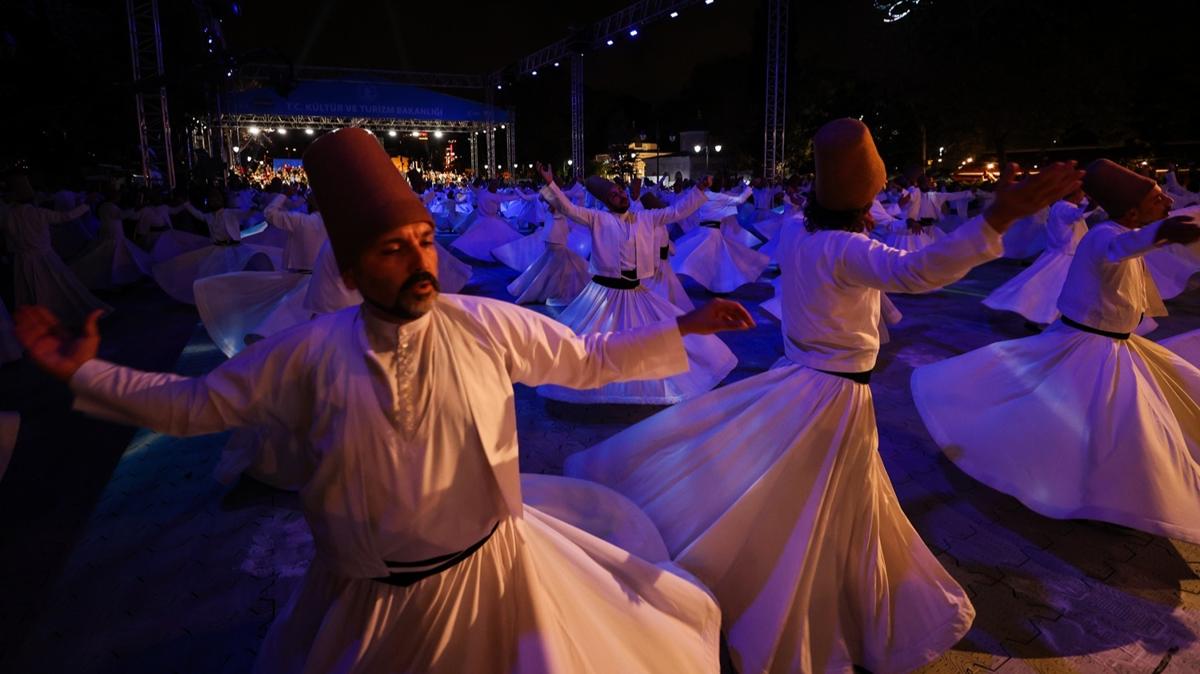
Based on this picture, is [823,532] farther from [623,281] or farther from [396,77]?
[396,77]

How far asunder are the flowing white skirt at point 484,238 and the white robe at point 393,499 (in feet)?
50.5

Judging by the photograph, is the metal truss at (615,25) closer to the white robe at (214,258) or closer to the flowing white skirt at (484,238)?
the flowing white skirt at (484,238)

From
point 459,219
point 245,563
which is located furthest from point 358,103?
point 245,563

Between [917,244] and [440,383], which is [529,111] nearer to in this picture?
[917,244]

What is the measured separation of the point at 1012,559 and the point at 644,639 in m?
2.88

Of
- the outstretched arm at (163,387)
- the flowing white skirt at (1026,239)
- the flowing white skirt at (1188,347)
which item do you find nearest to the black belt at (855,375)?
the outstretched arm at (163,387)

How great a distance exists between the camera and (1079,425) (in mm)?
4258

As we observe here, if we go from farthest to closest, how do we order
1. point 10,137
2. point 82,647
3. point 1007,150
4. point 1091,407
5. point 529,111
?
point 529,111
point 1007,150
point 10,137
point 1091,407
point 82,647

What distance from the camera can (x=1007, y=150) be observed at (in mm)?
36812

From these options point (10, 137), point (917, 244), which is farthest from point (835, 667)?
point (10, 137)

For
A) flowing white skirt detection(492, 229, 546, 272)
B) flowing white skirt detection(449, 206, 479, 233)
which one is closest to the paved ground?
flowing white skirt detection(492, 229, 546, 272)

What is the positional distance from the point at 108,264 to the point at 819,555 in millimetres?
14119

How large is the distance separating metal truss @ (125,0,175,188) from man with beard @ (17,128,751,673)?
18.5 metres

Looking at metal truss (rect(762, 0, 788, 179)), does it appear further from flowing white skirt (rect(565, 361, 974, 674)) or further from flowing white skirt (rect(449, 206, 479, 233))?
flowing white skirt (rect(565, 361, 974, 674))
